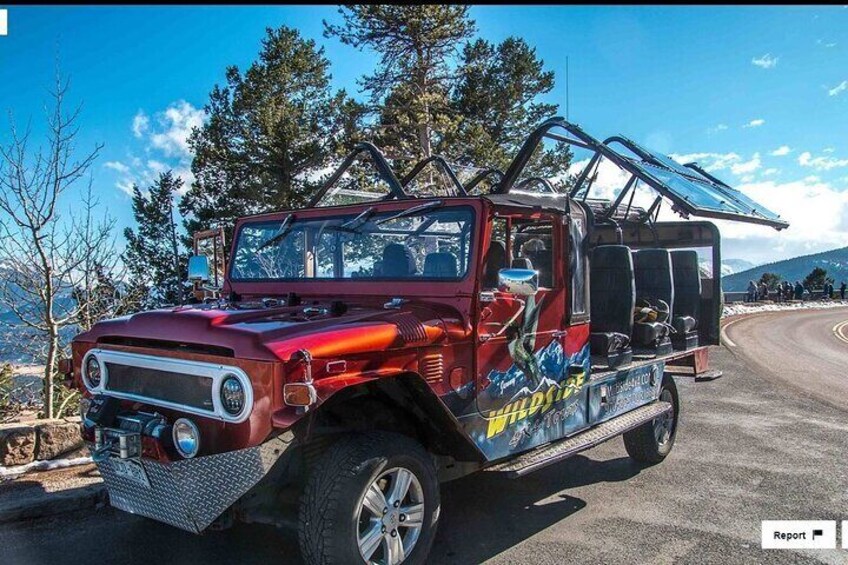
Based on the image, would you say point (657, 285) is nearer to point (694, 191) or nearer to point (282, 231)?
point (694, 191)

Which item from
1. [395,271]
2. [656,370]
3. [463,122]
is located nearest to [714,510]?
[656,370]

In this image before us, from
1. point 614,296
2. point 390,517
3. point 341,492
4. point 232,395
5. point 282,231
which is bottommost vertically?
point 390,517

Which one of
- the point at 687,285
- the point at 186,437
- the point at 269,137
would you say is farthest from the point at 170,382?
the point at 269,137

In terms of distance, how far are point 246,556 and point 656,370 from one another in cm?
411

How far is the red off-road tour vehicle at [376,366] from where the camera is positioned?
3.15 m

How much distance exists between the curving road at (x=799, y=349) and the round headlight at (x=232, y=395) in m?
9.69

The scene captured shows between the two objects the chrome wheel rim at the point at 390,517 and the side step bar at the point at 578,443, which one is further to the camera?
the side step bar at the point at 578,443

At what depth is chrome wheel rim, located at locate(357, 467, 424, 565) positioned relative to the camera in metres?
3.31

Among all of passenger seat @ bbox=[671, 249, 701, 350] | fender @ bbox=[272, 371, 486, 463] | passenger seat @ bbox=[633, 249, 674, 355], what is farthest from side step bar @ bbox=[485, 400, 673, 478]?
passenger seat @ bbox=[671, 249, 701, 350]

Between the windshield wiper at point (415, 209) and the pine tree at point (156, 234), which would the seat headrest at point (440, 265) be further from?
the pine tree at point (156, 234)

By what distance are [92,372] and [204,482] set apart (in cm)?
131

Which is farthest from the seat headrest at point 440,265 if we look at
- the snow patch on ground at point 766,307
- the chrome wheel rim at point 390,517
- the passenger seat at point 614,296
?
the snow patch on ground at point 766,307

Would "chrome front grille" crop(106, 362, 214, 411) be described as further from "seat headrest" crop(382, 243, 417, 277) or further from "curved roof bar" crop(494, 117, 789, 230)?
"curved roof bar" crop(494, 117, 789, 230)

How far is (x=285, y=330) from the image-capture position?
328cm
